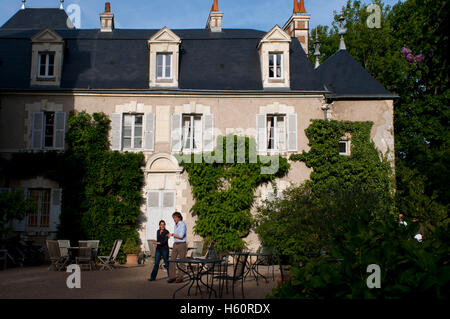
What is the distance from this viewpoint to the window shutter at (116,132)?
1534 cm

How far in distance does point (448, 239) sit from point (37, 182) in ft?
48.3

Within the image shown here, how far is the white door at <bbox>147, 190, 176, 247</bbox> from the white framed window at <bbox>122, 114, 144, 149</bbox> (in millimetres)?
1892

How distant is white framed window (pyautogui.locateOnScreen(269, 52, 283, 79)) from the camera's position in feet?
52.9

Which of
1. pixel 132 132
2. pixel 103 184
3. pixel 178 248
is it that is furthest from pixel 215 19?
pixel 178 248

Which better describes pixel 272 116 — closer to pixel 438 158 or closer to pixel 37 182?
pixel 37 182

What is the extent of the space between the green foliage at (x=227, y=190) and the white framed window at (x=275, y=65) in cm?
284

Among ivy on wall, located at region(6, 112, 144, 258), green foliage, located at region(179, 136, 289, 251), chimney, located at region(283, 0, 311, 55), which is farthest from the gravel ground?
chimney, located at region(283, 0, 311, 55)

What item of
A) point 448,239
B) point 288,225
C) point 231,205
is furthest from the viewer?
point 231,205

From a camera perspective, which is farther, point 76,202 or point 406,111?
point 406,111

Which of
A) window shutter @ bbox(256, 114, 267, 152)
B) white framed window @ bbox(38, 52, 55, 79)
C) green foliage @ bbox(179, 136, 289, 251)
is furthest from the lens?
white framed window @ bbox(38, 52, 55, 79)

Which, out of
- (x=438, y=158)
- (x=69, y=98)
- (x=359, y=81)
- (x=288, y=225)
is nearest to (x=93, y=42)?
(x=69, y=98)

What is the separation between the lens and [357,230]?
2.75 m

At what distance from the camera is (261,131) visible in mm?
15500

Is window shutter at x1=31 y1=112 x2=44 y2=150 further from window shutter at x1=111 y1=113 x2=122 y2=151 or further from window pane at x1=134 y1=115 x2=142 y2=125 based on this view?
window pane at x1=134 y1=115 x2=142 y2=125
